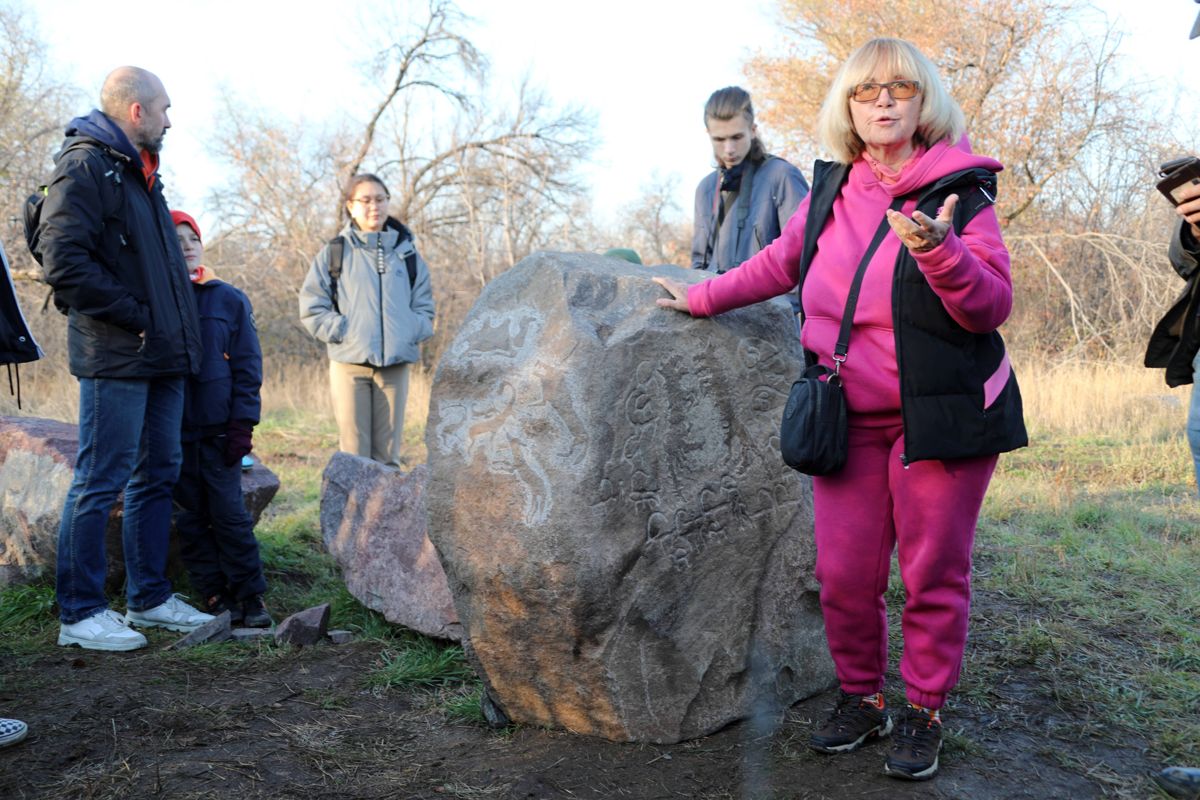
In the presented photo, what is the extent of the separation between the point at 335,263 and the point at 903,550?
404 cm

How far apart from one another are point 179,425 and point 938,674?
3205 millimetres

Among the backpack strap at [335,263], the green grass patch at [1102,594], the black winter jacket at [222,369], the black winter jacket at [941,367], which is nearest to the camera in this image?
the black winter jacket at [941,367]

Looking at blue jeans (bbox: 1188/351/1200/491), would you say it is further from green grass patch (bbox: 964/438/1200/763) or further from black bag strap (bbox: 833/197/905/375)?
green grass patch (bbox: 964/438/1200/763)

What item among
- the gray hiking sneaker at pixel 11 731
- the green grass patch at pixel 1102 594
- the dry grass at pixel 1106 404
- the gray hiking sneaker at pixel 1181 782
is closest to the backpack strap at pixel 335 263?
the gray hiking sneaker at pixel 11 731

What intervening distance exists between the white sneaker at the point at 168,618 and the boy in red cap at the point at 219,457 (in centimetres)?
18

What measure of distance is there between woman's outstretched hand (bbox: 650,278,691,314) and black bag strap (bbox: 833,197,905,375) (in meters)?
0.56

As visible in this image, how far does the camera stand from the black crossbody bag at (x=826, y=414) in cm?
264

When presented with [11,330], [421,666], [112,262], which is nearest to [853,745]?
[421,666]

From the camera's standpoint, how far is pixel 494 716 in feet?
10.6

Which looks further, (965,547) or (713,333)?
(713,333)

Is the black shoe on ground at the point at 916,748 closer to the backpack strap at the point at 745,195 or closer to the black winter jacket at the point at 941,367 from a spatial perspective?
the black winter jacket at the point at 941,367

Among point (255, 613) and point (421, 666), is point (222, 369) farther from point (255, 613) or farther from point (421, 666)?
point (421, 666)

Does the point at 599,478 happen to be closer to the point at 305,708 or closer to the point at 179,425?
the point at 305,708

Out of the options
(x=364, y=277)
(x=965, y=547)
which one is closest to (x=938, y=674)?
(x=965, y=547)
